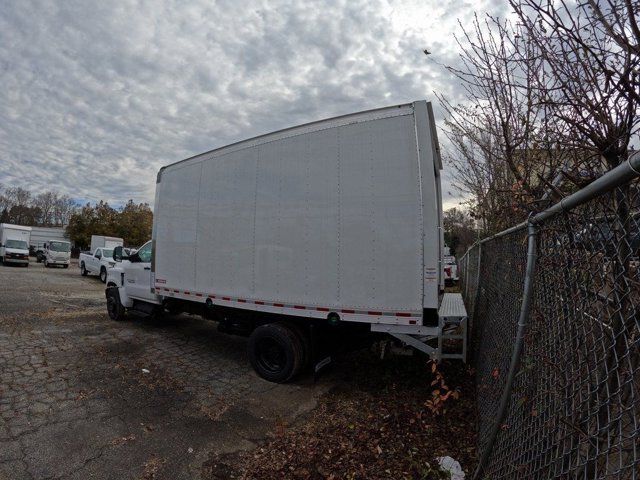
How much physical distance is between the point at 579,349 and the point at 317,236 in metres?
3.54

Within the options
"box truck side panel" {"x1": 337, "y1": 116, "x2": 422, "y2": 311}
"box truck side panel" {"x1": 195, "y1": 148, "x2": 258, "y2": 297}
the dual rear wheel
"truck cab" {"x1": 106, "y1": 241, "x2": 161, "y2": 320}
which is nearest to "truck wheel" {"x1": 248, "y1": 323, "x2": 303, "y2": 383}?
the dual rear wheel

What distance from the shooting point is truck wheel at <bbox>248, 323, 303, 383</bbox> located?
519 centimetres

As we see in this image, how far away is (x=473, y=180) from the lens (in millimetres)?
8484

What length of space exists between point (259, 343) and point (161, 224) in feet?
11.5

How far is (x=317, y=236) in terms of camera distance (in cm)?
493

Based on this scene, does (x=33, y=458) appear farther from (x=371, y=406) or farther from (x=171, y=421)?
(x=371, y=406)

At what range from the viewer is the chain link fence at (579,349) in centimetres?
128

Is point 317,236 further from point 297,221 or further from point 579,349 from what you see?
point 579,349

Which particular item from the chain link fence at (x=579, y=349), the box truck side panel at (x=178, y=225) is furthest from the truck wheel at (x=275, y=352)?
the chain link fence at (x=579, y=349)

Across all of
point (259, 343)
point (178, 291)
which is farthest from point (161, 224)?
point (259, 343)

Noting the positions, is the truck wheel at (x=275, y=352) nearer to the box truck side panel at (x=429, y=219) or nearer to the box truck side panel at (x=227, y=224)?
the box truck side panel at (x=227, y=224)

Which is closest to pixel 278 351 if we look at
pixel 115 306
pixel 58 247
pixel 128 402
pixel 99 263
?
pixel 128 402

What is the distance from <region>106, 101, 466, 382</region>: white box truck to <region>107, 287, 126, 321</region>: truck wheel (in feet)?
10.6

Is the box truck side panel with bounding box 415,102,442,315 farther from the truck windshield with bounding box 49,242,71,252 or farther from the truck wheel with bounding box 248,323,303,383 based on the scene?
the truck windshield with bounding box 49,242,71,252
